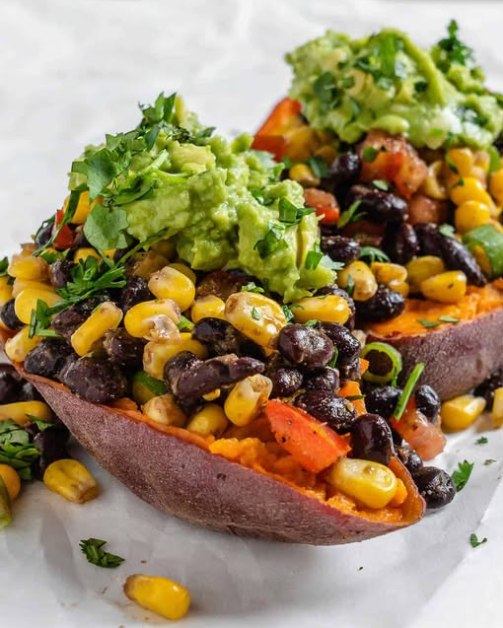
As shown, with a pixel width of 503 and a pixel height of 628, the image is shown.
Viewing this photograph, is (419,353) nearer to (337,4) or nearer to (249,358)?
(249,358)

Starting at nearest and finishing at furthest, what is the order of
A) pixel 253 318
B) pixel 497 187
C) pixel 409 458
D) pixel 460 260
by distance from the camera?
pixel 253 318
pixel 409 458
pixel 460 260
pixel 497 187

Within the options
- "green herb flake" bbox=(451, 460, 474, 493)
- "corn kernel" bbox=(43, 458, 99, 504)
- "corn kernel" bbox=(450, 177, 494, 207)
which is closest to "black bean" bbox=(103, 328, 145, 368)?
"corn kernel" bbox=(43, 458, 99, 504)

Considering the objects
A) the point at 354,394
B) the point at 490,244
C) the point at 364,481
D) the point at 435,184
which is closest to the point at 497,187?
the point at 435,184

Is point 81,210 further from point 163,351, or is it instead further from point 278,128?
point 278,128

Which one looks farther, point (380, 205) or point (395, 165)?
point (395, 165)

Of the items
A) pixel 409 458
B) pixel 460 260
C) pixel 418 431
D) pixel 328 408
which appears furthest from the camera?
pixel 460 260

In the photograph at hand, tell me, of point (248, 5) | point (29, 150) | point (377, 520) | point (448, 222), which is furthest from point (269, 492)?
point (248, 5)
